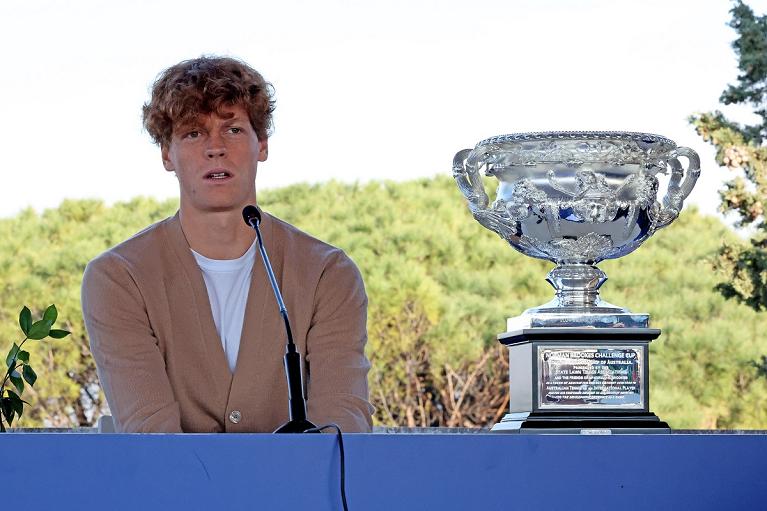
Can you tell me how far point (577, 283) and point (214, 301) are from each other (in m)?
0.59

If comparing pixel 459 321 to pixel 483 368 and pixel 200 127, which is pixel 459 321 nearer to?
pixel 483 368

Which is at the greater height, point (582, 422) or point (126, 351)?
point (126, 351)

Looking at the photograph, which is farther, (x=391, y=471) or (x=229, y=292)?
(x=229, y=292)

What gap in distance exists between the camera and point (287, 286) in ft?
7.47

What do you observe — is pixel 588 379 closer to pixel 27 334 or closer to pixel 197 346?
pixel 197 346

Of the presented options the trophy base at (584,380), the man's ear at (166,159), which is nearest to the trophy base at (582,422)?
the trophy base at (584,380)

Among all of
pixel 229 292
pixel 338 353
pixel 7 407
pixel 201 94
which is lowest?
pixel 7 407

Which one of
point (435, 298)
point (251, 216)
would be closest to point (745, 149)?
point (435, 298)

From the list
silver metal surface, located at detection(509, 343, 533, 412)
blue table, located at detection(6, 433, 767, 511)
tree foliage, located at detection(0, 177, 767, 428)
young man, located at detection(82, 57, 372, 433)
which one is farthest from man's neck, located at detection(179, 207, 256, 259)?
tree foliage, located at detection(0, 177, 767, 428)

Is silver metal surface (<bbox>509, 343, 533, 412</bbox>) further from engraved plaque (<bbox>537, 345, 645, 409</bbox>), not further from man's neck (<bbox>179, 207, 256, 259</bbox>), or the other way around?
man's neck (<bbox>179, 207, 256, 259</bbox>)

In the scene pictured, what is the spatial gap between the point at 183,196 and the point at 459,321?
6935mm

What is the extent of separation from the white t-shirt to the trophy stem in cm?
50

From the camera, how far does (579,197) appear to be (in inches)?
88.0

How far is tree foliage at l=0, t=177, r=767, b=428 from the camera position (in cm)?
894
